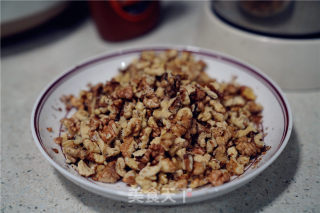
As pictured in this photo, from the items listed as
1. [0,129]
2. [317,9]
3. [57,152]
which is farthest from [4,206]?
[317,9]

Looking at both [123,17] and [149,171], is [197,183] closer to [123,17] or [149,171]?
[149,171]

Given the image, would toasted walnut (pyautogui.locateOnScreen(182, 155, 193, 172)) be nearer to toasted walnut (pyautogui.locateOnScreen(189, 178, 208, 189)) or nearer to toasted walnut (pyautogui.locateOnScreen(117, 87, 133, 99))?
toasted walnut (pyautogui.locateOnScreen(189, 178, 208, 189))

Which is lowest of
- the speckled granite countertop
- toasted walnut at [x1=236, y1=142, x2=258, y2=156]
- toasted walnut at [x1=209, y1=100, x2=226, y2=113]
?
the speckled granite countertop

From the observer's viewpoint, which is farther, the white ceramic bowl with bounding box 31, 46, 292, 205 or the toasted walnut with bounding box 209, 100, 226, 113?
the toasted walnut with bounding box 209, 100, 226, 113

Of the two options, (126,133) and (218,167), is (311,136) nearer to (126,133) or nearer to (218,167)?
(218,167)

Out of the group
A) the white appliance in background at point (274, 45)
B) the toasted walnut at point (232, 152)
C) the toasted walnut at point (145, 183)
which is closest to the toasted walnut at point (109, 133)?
the toasted walnut at point (145, 183)

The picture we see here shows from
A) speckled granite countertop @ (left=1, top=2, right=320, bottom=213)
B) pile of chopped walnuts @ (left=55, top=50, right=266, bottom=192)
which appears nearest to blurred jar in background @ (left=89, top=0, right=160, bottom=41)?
speckled granite countertop @ (left=1, top=2, right=320, bottom=213)
